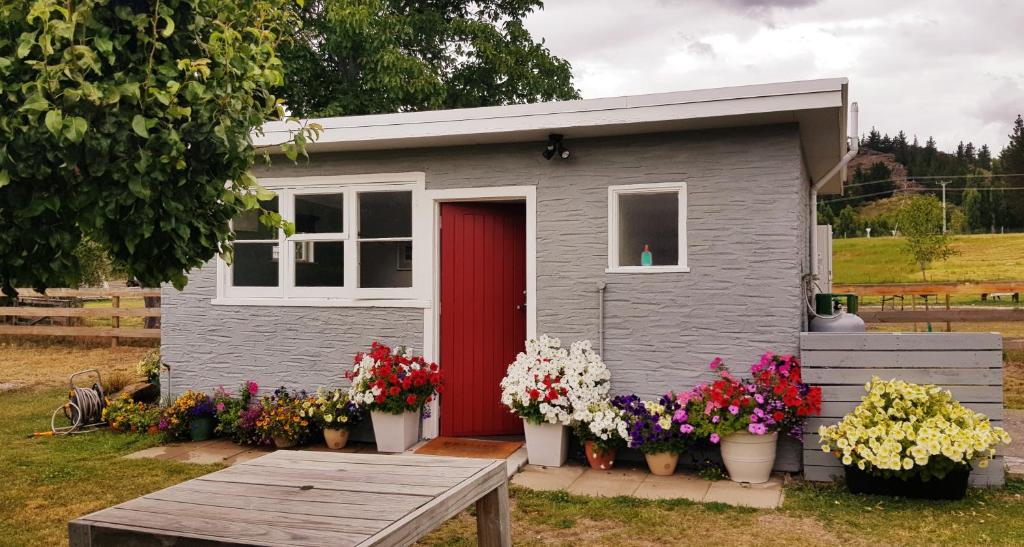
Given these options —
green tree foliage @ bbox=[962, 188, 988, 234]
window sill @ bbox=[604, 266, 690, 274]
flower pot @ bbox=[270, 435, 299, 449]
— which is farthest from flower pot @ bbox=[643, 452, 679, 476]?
green tree foliage @ bbox=[962, 188, 988, 234]

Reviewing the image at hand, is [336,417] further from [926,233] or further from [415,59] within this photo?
[926,233]

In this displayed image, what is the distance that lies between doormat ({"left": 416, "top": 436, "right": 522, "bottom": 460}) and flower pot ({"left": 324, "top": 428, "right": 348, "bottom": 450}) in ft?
2.29

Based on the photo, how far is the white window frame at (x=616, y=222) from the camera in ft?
19.9

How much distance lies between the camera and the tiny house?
5836 mm

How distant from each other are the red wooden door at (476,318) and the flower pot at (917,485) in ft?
9.56

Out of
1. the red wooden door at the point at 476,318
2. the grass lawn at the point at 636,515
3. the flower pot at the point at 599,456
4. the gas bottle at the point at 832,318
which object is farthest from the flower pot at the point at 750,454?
the red wooden door at the point at 476,318

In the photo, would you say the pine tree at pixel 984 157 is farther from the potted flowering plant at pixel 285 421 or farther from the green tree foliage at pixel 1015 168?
the potted flowering plant at pixel 285 421

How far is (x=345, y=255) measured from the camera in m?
7.09

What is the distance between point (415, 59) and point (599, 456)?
975 cm

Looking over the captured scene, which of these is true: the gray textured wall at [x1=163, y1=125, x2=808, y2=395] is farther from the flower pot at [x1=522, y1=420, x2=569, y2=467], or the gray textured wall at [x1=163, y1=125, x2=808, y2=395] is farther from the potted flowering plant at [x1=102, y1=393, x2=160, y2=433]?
the potted flowering plant at [x1=102, y1=393, x2=160, y2=433]

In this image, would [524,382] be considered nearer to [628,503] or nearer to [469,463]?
[628,503]

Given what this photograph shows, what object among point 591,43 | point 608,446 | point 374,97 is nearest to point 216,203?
point 608,446

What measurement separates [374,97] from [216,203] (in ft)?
38.0

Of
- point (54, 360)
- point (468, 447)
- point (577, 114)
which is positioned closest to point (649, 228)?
point (577, 114)
